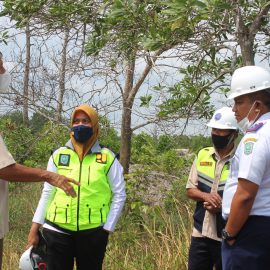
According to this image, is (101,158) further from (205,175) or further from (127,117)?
(127,117)

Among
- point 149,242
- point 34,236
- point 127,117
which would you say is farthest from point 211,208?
point 127,117

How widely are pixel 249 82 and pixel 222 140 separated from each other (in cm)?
98

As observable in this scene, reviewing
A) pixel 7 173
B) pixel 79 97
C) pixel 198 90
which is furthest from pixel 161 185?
pixel 7 173

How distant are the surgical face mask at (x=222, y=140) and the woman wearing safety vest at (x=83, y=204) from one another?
2.37ft

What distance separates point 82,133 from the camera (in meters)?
4.05

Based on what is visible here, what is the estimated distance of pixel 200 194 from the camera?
3971 millimetres

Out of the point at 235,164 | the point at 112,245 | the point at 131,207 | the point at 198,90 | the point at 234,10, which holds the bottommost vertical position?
the point at 112,245

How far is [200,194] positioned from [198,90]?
108 cm

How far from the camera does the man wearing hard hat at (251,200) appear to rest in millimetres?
2807

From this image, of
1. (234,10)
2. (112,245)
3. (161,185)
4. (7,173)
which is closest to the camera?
(7,173)

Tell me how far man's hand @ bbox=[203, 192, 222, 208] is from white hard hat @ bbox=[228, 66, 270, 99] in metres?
0.95

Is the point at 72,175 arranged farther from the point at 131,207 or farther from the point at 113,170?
the point at 131,207

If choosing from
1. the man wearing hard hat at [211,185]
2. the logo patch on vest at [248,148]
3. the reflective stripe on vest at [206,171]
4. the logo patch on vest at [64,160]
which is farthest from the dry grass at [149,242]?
the logo patch on vest at [248,148]

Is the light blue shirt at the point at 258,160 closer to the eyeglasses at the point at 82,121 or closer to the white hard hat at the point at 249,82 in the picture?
the white hard hat at the point at 249,82
